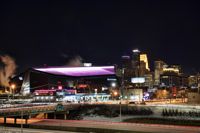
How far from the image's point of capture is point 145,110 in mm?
81625

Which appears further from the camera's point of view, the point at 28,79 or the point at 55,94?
the point at 28,79

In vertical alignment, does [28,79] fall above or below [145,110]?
above

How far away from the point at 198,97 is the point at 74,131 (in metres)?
64.4

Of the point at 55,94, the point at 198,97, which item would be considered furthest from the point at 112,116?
the point at 55,94

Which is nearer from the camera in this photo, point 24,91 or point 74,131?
point 74,131

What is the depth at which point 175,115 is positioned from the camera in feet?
247

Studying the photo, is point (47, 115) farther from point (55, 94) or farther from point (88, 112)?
point (55, 94)

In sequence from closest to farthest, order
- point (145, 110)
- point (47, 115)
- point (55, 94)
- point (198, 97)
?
point (47, 115)
point (145, 110)
point (198, 97)
point (55, 94)

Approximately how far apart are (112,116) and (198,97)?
3166 centimetres

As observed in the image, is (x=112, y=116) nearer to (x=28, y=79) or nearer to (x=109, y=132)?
(x=109, y=132)

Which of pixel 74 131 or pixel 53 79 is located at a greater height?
pixel 53 79

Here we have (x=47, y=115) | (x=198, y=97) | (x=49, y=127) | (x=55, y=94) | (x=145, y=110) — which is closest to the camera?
(x=49, y=127)

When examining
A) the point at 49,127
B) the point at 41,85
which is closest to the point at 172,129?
the point at 49,127

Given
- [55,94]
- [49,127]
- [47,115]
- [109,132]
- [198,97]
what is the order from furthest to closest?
1. [55,94]
2. [198,97]
3. [47,115]
4. [49,127]
5. [109,132]
